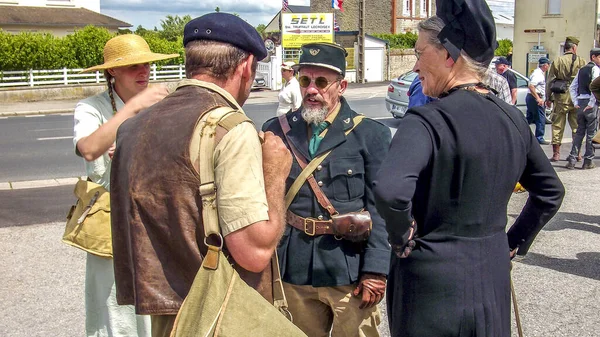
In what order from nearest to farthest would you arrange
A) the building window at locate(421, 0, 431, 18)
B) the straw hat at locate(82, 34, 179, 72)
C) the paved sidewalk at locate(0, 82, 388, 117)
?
1. the straw hat at locate(82, 34, 179, 72)
2. the paved sidewalk at locate(0, 82, 388, 117)
3. the building window at locate(421, 0, 431, 18)

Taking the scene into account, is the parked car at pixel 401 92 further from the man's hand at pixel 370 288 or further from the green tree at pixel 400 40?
the green tree at pixel 400 40

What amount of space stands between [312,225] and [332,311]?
0.46m

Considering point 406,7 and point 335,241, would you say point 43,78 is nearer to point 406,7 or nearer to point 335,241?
point 335,241

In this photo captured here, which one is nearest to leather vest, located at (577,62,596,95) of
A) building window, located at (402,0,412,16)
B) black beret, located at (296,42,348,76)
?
black beret, located at (296,42,348,76)

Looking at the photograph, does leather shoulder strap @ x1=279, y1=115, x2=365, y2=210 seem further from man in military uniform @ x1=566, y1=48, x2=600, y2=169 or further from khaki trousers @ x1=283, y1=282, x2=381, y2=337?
man in military uniform @ x1=566, y1=48, x2=600, y2=169

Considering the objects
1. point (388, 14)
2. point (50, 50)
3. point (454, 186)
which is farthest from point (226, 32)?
point (388, 14)

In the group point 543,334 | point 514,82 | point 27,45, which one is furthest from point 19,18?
point 543,334

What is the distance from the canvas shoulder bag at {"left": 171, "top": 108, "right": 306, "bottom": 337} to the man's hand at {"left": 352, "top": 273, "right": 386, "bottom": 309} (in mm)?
1211

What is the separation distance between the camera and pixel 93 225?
10.9 ft

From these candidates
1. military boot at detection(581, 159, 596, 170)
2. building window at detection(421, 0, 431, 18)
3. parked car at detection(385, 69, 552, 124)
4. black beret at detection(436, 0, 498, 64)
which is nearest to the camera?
black beret at detection(436, 0, 498, 64)

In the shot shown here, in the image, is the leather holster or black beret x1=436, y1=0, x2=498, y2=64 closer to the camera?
black beret x1=436, y1=0, x2=498, y2=64

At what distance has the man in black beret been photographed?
6.66 ft

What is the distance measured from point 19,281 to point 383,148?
145 inches

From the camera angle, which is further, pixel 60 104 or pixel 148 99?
pixel 60 104
